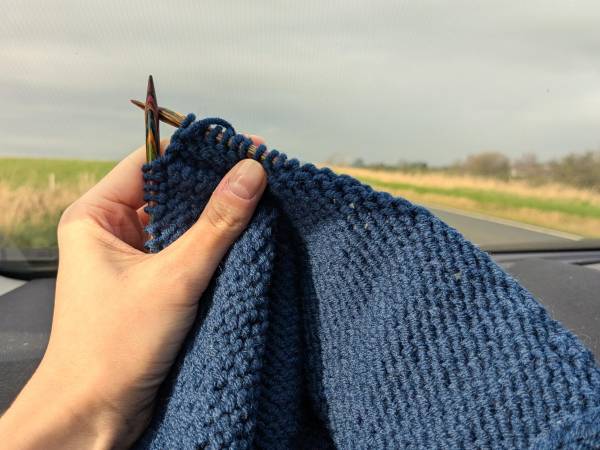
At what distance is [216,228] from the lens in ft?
2.60

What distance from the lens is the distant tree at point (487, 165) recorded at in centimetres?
169

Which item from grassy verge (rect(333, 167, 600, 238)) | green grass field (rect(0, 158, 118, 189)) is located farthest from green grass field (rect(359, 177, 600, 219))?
green grass field (rect(0, 158, 118, 189))

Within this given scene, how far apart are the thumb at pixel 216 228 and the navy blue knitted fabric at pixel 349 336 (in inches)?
1.0

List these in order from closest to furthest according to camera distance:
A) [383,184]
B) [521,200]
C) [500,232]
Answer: [383,184] → [521,200] → [500,232]

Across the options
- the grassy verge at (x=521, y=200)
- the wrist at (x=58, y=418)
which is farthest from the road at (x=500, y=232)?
the wrist at (x=58, y=418)

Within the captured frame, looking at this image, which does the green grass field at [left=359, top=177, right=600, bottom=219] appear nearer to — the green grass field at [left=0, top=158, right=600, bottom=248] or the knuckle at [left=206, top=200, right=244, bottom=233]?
the green grass field at [left=0, top=158, right=600, bottom=248]

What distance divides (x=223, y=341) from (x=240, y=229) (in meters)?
0.22

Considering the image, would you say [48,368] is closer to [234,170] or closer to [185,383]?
[185,383]

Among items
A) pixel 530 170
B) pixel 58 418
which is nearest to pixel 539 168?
→ pixel 530 170

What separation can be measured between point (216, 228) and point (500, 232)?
1579 mm

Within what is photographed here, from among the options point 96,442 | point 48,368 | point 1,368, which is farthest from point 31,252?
point 96,442

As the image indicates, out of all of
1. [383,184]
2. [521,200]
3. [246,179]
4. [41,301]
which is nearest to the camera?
[246,179]

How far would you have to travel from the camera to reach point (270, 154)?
0.76 metres

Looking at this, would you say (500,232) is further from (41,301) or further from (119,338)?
(41,301)
